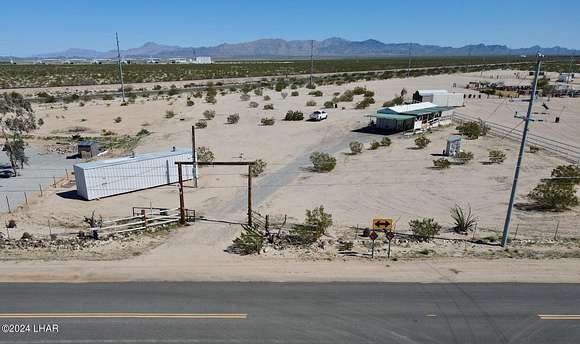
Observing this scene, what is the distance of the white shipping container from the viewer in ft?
85.5

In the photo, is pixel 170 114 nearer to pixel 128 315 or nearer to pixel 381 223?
pixel 381 223

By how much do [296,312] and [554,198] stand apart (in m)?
18.0

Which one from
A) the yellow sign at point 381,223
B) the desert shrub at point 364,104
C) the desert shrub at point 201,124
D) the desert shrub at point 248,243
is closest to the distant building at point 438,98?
the desert shrub at point 364,104

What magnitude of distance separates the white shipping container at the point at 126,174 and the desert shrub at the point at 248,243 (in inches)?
440

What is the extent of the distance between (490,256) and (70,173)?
28698 mm

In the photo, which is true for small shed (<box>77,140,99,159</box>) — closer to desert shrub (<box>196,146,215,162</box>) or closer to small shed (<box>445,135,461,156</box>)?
desert shrub (<box>196,146,215,162</box>)

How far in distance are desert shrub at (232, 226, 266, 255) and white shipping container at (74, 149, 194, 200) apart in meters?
11.2

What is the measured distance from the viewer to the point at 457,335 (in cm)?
1279

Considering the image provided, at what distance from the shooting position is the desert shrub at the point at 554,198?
2406 cm

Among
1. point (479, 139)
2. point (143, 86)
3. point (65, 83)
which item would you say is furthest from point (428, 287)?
point (65, 83)

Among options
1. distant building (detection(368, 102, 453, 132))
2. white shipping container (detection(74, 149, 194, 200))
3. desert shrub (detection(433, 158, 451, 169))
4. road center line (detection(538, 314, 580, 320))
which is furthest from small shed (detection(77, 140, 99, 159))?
road center line (detection(538, 314, 580, 320))

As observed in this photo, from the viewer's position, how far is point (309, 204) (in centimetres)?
2566

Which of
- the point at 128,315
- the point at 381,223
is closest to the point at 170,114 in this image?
the point at 381,223

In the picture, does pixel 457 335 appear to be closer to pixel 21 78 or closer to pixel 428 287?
pixel 428 287
